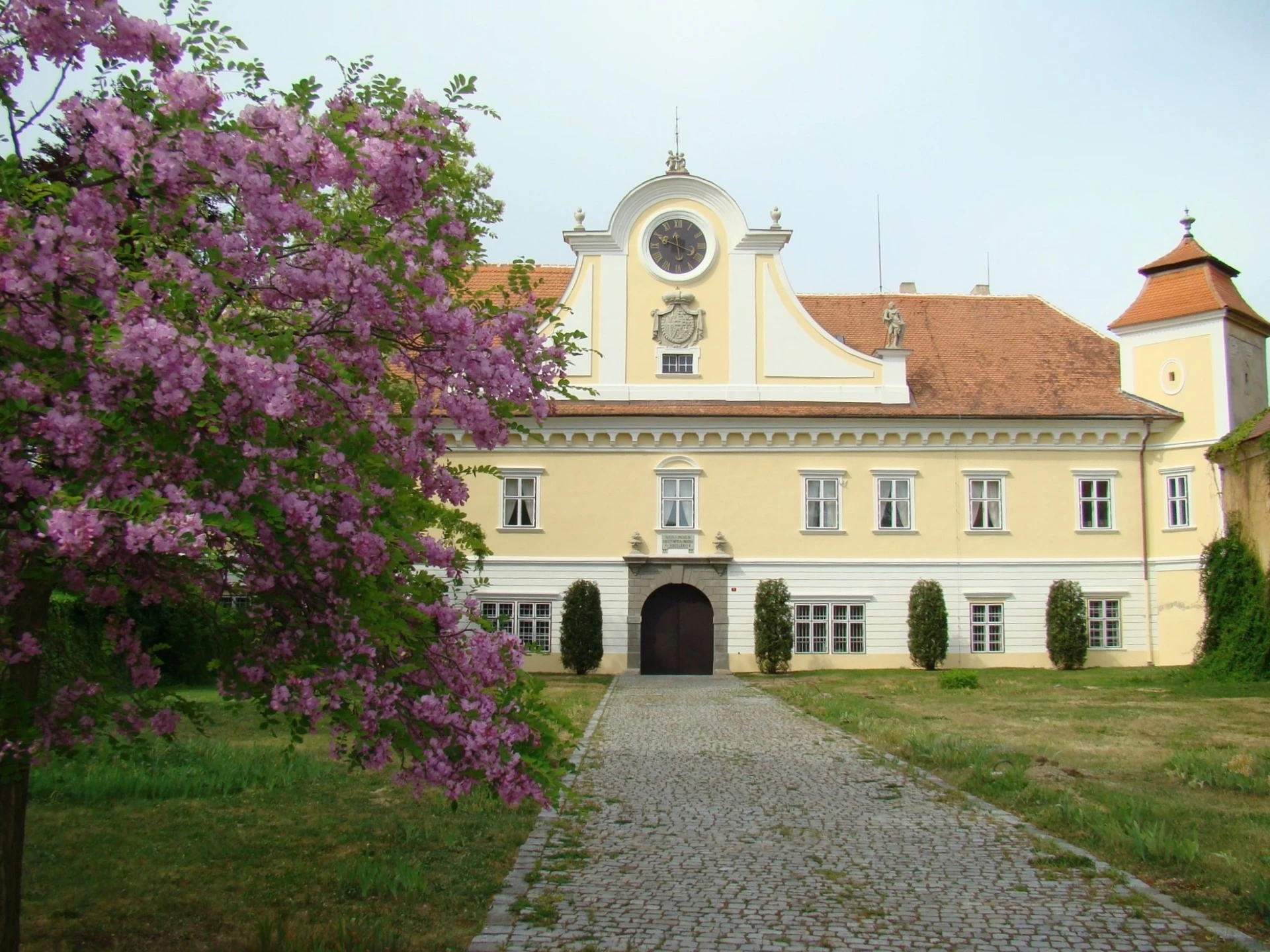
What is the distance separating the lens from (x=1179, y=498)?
31.4 metres

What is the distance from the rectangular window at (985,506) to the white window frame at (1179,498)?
4.29m

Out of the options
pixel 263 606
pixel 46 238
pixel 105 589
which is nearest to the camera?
pixel 46 238

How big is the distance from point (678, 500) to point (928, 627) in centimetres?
714

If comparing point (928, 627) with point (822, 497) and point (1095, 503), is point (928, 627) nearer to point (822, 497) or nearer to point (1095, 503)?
point (822, 497)

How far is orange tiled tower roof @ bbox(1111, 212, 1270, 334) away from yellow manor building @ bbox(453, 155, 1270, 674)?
9 cm

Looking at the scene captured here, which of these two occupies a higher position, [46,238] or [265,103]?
[265,103]

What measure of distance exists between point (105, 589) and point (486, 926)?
2950 millimetres

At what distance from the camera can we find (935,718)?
17.9 meters

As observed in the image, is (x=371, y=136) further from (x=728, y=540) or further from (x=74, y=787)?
(x=728, y=540)

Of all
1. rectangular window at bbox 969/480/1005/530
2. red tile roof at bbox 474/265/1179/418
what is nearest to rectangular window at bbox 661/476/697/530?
red tile roof at bbox 474/265/1179/418

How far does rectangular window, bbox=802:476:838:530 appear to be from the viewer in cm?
3152

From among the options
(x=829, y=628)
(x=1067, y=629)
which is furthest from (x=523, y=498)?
(x=1067, y=629)

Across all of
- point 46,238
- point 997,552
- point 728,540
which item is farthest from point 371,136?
point 997,552

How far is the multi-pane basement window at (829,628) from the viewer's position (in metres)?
31.2
